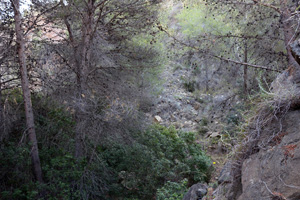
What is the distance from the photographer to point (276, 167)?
8.67ft

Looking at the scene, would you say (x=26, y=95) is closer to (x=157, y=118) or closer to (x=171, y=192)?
(x=171, y=192)

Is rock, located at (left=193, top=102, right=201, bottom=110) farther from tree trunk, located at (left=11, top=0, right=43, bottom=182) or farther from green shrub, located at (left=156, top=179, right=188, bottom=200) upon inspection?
tree trunk, located at (left=11, top=0, right=43, bottom=182)

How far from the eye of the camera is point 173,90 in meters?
19.0

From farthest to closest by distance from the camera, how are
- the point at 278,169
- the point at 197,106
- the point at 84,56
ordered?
the point at 197,106
the point at 84,56
the point at 278,169

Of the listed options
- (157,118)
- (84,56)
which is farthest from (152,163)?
(157,118)

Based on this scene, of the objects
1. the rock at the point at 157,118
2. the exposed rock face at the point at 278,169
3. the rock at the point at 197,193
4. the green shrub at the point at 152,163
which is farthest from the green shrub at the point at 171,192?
the rock at the point at 157,118

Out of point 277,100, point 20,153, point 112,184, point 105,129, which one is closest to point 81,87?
point 105,129

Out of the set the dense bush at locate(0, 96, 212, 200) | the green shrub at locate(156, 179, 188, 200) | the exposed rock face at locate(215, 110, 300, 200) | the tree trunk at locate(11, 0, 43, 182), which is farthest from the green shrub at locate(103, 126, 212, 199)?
the exposed rock face at locate(215, 110, 300, 200)

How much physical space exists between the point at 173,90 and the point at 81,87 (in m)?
11.7

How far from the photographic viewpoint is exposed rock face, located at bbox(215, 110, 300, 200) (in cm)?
244

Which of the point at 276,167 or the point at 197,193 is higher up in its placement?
the point at 276,167

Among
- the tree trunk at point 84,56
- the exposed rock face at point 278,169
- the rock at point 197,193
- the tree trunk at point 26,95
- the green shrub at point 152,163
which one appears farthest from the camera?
the green shrub at point 152,163

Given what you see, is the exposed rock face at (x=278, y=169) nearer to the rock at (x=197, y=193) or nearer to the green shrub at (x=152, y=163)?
the rock at (x=197, y=193)

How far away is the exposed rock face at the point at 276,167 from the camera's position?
95.9 inches
